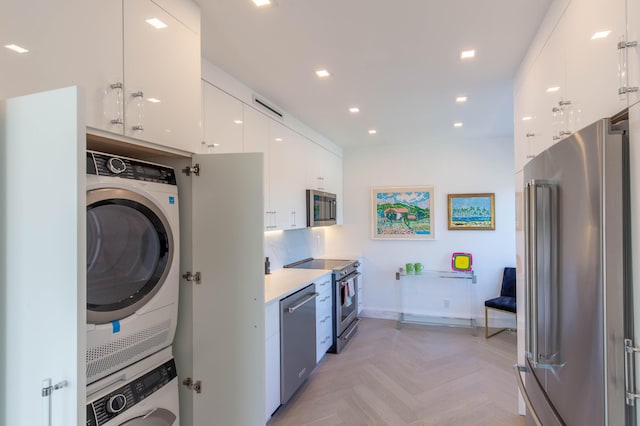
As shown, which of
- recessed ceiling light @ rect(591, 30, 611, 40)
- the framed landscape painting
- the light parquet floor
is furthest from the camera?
the framed landscape painting

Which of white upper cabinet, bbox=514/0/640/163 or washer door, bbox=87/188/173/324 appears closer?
white upper cabinet, bbox=514/0/640/163

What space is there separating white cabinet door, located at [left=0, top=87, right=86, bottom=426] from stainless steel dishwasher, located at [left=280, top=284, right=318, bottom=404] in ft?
5.94

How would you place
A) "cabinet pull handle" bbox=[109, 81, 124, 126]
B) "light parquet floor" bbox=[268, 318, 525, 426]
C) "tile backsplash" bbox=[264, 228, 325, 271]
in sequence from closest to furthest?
"cabinet pull handle" bbox=[109, 81, 124, 126] < "light parquet floor" bbox=[268, 318, 525, 426] < "tile backsplash" bbox=[264, 228, 325, 271]

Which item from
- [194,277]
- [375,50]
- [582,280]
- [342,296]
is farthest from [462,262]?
[194,277]

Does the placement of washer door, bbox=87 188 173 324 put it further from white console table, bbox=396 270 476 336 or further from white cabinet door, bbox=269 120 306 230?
white console table, bbox=396 270 476 336

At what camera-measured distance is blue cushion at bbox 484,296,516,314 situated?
418cm

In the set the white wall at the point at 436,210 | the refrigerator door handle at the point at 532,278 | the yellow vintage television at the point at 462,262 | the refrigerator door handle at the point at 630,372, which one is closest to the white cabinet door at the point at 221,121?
the refrigerator door handle at the point at 532,278

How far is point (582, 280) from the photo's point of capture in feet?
3.86

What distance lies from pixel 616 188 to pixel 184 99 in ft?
5.78

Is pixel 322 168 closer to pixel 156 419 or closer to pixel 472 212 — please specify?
pixel 472 212

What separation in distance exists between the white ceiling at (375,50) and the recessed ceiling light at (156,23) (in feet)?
0.93

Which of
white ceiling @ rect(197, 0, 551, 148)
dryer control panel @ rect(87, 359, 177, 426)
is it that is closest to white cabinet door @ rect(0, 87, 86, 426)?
dryer control panel @ rect(87, 359, 177, 426)

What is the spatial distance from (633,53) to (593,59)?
0.28 metres

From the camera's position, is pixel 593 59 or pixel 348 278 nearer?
pixel 593 59
